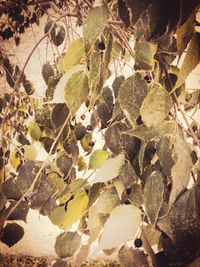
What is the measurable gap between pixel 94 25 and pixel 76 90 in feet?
0.25

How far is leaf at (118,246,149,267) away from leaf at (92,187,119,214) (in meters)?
0.07

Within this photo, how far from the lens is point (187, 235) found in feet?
0.60

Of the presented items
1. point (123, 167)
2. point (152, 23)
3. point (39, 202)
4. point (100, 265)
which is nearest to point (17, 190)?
point (39, 202)

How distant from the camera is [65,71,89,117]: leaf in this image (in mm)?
232

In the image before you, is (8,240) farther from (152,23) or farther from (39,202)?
(152,23)

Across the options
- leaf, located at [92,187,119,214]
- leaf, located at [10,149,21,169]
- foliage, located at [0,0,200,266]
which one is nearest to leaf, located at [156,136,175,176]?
foliage, located at [0,0,200,266]

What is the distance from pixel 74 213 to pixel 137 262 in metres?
0.13

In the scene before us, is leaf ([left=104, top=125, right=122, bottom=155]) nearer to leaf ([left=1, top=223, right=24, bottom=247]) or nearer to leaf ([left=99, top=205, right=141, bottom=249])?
leaf ([left=99, top=205, right=141, bottom=249])

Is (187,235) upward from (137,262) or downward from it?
upward

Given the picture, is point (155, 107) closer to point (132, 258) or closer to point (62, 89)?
point (62, 89)

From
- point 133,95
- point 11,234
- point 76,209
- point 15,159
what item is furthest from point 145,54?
point 15,159

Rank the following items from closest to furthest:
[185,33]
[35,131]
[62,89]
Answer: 1. [185,33]
2. [62,89]
3. [35,131]

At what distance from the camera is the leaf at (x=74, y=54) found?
10.9 inches

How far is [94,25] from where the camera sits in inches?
8.6
